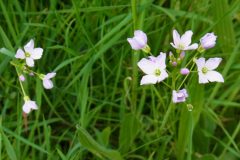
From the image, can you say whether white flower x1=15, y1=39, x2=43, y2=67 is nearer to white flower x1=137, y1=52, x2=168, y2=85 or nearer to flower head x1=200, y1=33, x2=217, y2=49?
white flower x1=137, y1=52, x2=168, y2=85

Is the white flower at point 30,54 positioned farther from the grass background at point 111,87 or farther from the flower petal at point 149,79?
the flower petal at point 149,79

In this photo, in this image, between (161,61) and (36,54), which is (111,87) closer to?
(36,54)

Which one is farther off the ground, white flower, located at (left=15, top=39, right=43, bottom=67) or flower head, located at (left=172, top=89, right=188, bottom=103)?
white flower, located at (left=15, top=39, right=43, bottom=67)

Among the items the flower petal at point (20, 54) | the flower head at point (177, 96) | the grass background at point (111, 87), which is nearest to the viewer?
the flower head at point (177, 96)

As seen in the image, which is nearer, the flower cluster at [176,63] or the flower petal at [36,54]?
the flower cluster at [176,63]

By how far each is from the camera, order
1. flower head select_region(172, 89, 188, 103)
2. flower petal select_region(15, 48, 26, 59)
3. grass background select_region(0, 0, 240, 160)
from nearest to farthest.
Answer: flower head select_region(172, 89, 188, 103), flower petal select_region(15, 48, 26, 59), grass background select_region(0, 0, 240, 160)

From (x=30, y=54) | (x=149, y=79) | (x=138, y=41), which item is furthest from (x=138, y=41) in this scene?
(x=30, y=54)

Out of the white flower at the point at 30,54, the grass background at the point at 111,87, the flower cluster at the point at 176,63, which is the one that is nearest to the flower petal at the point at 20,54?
the white flower at the point at 30,54

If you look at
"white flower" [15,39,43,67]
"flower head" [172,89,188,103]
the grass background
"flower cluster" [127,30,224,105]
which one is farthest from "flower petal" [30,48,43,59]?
"flower head" [172,89,188,103]

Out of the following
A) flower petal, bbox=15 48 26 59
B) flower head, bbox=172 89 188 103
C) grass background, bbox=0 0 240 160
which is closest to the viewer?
flower head, bbox=172 89 188 103
